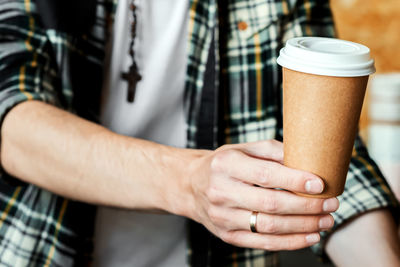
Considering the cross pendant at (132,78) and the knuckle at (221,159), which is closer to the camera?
the knuckle at (221,159)

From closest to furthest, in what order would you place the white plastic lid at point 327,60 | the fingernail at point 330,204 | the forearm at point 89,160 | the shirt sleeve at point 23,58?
the white plastic lid at point 327,60 → the fingernail at point 330,204 → the forearm at point 89,160 → the shirt sleeve at point 23,58

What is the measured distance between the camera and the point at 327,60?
0.56 meters

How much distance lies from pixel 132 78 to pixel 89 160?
0.82ft

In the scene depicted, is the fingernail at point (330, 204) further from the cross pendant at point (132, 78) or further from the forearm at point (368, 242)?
the cross pendant at point (132, 78)

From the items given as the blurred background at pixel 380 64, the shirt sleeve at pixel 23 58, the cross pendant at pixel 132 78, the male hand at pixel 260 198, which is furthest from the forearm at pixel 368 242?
the blurred background at pixel 380 64

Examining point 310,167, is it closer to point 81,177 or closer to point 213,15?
point 81,177

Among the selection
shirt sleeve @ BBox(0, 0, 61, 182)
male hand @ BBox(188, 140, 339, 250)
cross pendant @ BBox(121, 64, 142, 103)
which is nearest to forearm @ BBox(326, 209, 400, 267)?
male hand @ BBox(188, 140, 339, 250)

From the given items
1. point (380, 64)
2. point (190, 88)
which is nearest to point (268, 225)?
point (190, 88)

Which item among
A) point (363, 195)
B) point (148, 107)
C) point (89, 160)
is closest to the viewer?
point (89, 160)

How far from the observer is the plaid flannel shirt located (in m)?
0.91

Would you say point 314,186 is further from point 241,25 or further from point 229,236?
point 241,25

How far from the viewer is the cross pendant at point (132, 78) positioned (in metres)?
1.00

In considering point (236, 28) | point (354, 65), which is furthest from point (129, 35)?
point (354, 65)

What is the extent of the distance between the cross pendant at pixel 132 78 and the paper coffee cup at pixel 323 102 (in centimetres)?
43
